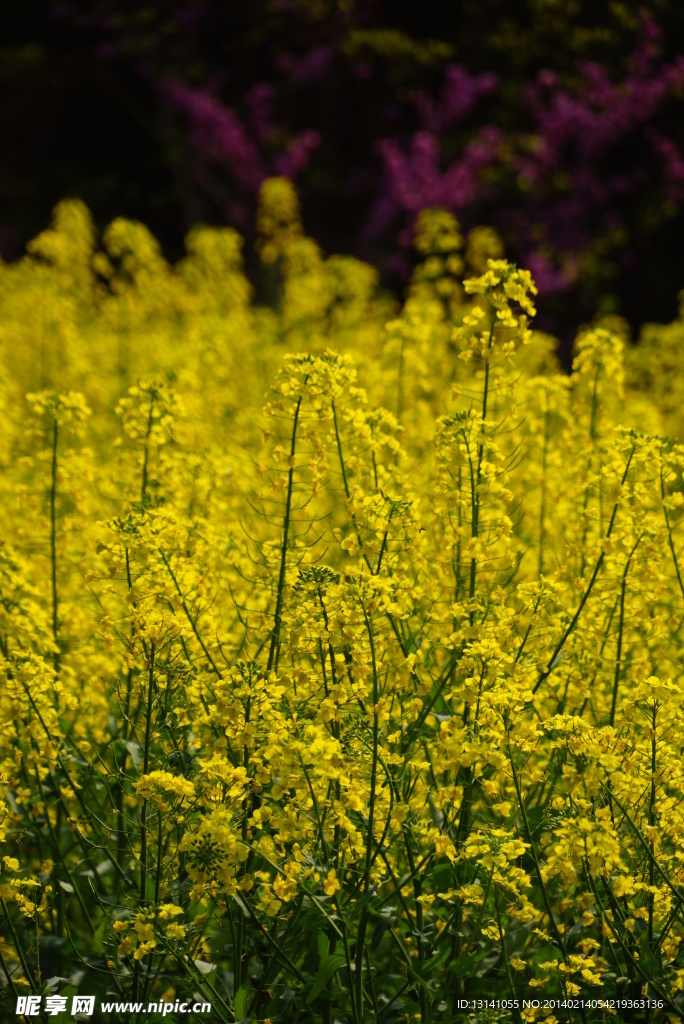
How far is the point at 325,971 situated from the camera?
2898 mm

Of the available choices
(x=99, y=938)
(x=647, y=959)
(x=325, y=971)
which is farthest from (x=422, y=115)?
(x=325, y=971)

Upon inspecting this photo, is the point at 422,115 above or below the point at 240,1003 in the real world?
above

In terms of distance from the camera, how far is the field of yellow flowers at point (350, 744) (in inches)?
110

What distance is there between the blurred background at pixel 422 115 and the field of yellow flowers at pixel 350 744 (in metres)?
10.1

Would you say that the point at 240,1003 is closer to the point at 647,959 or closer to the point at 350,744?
the point at 350,744

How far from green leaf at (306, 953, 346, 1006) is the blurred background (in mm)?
11183

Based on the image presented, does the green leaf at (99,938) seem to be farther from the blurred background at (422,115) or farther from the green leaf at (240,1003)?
the blurred background at (422,115)

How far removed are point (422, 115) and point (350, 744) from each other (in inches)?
519

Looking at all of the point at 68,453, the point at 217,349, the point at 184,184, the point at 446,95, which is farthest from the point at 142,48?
the point at 68,453

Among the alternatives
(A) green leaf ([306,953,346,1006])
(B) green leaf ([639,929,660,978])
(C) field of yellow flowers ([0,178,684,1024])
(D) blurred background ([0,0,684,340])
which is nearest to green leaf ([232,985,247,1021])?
(C) field of yellow flowers ([0,178,684,1024])

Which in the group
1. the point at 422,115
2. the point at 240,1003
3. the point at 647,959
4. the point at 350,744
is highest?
the point at 422,115

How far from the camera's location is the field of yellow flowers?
2.79 metres

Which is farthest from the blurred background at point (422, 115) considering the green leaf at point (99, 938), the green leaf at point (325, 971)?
the green leaf at point (325, 971)

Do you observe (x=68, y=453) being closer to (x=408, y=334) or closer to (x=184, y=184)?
(x=408, y=334)
